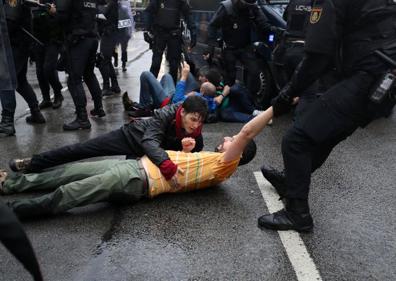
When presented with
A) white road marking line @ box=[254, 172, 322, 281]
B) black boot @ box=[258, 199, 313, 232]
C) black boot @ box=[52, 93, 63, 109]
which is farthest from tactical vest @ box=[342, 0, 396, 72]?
black boot @ box=[52, 93, 63, 109]

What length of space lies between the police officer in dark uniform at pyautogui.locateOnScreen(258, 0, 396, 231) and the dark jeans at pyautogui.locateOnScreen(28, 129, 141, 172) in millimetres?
1299

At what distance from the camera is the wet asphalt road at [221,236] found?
8.75 ft

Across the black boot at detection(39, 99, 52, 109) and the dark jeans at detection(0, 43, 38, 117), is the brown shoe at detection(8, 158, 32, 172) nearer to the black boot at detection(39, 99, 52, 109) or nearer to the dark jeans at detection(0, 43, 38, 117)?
the dark jeans at detection(0, 43, 38, 117)

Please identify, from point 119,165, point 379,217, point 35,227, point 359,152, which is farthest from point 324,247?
point 359,152

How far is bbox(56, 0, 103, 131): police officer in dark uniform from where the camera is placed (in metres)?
5.29

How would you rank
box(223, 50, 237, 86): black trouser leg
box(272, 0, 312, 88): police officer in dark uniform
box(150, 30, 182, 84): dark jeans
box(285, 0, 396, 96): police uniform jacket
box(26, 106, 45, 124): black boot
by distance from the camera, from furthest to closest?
box(150, 30, 182, 84): dark jeans < box(223, 50, 237, 86): black trouser leg < box(26, 106, 45, 124): black boot < box(272, 0, 312, 88): police officer in dark uniform < box(285, 0, 396, 96): police uniform jacket

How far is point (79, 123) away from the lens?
5.70 meters

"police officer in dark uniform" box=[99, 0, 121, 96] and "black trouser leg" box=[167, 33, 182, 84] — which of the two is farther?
"police officer in dark uniform" box=[99, 0, 121, 96]

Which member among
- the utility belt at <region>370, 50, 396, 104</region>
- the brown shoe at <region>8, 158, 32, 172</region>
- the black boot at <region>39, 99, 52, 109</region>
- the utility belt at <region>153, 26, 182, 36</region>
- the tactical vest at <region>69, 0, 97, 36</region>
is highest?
the utility belt at <region>370, 50, 396, 104</region>

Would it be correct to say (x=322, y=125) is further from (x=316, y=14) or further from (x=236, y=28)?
(x=236, y=28)

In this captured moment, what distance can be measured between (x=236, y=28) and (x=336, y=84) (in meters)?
3.90

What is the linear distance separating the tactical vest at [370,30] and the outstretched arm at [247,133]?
0.61 m

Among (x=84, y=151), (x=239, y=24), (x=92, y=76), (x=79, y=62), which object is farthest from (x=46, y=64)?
(x=84, y=151)

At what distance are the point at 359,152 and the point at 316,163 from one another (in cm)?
191
